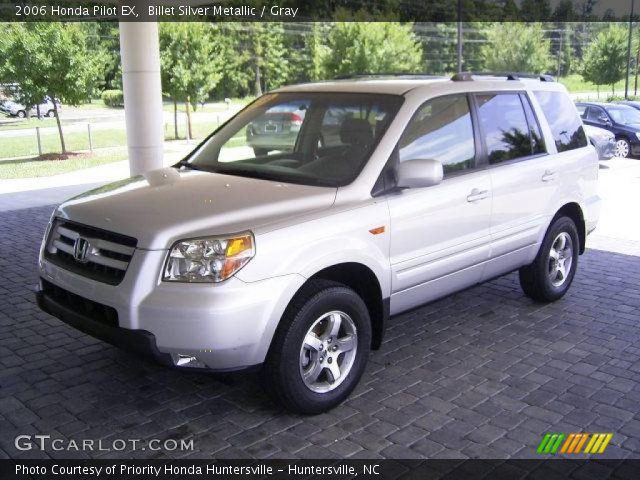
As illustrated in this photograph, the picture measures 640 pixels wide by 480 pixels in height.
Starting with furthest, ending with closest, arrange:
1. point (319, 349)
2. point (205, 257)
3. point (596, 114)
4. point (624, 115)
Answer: point (624, 115) → point (596, 114) → point (319, 349) → point (205, 257)

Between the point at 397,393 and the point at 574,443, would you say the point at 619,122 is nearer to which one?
the point at 397,393

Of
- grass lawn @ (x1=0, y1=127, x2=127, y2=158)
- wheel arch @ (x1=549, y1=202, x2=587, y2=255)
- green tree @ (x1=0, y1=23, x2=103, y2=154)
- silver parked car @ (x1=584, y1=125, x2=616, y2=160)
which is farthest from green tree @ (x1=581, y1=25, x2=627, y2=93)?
wheel arch @ (x1=549, y1=202, x2=587, y2=255)

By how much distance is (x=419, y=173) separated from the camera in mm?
4016

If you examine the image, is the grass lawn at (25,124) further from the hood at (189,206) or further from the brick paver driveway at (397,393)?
the hood at (189,206)

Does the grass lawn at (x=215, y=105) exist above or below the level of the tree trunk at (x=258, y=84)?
below

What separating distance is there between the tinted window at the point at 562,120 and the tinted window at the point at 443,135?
48.6 inches

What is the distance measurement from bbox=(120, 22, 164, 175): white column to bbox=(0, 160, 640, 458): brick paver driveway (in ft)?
16.4

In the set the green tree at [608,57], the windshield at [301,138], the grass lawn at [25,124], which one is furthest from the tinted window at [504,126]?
the green tree at [608,57]

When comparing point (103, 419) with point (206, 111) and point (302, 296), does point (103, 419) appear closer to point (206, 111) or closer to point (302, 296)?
point (302, 296)

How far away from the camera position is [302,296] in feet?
12.1

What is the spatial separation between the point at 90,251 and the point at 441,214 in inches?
90.3

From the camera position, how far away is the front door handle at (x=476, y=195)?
15.4 ft

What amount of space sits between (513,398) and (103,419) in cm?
252

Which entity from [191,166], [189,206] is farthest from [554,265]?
[189,206]
